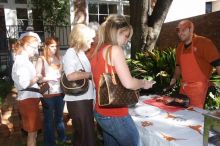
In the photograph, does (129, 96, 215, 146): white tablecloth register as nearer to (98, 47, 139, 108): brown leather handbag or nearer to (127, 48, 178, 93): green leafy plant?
(98, 47, 139, 108): brown leather handbag

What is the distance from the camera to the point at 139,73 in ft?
21.9

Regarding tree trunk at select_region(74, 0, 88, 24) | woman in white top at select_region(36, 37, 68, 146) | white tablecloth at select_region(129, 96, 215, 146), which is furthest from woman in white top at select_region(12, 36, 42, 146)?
tree trunk at select_region(74, 0, 88, 24)

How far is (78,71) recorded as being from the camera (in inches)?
122

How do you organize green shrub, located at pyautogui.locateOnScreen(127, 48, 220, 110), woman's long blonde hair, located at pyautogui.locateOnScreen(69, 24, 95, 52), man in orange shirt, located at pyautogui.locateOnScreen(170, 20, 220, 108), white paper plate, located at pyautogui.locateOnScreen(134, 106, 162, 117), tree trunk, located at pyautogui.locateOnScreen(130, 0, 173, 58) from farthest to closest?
tree trunk, located at pyautogui.locateOnScreen(130, 0, 173, 58) → green shrub, located at pyautogui.locateOnScreen(127, 48, 220, 110) → man in orange shirt, located at pyautogui.locateOnScreen(170, 20, 220, 108) → woman's long blonde hair, located at pyautogui.locateOnScreen(69, 24, 95, 52) → white paper plate, located at pyautogui.locateOnScreen(134, 106, 162, 117)

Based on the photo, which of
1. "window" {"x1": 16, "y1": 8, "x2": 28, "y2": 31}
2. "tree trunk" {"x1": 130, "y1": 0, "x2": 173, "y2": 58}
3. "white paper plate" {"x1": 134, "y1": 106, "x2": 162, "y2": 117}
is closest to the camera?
"white paper plate" {"x1": 134, "y1": 106, "x2": 162, "y2": 117}

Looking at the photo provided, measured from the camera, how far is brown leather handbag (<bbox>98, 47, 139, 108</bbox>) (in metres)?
2.34

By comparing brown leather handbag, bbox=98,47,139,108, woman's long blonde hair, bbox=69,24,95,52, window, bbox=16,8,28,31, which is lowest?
brown leather handbag, bbox=98,47,139,108

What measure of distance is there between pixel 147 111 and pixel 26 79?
57.8 inches

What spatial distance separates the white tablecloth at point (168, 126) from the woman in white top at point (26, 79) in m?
1.24

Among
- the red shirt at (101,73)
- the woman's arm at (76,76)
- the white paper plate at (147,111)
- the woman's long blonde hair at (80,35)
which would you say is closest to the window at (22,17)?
the woman's long blonde hair at (80,35)

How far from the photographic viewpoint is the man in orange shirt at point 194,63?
127 inches

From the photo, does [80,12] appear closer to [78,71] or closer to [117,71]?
[78,71]

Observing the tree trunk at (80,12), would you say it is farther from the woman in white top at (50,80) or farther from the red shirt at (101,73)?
the red shirt at (101,73)

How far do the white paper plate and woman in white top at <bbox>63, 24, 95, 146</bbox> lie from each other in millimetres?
513
